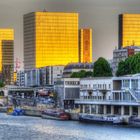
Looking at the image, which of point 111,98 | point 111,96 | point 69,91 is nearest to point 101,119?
point 111,98

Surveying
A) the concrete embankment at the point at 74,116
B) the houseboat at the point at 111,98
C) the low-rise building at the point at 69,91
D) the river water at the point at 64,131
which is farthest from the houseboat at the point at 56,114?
the low-rise building at the point at 69,91

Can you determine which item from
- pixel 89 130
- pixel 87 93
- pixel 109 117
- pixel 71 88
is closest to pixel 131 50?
pixel 71 88

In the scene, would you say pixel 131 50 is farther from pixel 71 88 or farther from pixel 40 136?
pixel 40 136

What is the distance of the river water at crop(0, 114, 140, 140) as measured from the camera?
99250 mm

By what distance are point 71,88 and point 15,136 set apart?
2242 inches

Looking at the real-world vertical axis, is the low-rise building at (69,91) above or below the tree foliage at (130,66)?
below

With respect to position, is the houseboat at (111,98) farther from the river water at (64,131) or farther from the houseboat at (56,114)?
the river water at (64,131)

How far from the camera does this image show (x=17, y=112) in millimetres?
159500

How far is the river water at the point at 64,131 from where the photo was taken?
99.2m

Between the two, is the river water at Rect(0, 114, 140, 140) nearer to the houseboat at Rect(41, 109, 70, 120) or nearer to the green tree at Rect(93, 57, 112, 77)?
the houseboat at Rect(41, 109, 70, 120)

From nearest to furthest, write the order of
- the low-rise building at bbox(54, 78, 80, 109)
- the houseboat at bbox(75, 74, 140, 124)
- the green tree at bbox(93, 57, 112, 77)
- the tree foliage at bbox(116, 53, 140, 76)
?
the houseboat at bbox(75, 74, 140, 124) → the tree foliage at bbox(116, 53, 140, 76) → the green tree at bbox(93, 57, 112, 77) → the low-rise building at bbox(54, 78, 80, 109)

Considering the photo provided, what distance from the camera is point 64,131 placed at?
A: 108 metres

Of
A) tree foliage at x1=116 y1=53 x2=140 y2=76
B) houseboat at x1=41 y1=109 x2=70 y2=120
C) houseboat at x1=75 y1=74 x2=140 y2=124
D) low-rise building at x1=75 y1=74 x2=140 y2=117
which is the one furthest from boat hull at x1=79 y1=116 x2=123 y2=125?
tree foliage at x1=116 y1=53 x2=140 y2=76

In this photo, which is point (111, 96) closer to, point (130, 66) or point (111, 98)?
point (111, 98)
